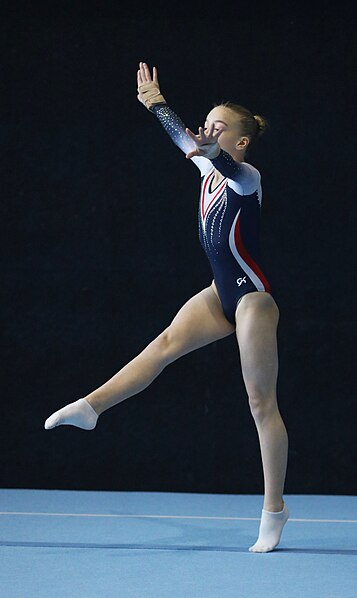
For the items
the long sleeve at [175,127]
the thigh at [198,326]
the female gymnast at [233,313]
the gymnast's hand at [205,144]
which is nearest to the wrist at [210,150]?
the gymnast's hand at [205,144]

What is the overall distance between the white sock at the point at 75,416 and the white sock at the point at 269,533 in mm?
634

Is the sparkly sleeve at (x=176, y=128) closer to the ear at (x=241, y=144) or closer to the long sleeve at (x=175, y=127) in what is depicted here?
the long sleeve at (x=175, y=127)

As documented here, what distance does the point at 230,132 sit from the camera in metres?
3.24

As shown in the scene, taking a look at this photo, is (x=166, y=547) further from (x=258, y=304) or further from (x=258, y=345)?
(x=258, y=304)

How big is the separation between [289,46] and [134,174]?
91 centimetres

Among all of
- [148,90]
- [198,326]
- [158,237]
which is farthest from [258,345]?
[158,237]

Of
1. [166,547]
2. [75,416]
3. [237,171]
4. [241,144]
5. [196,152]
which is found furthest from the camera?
[241,144]

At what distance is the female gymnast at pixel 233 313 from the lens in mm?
3068

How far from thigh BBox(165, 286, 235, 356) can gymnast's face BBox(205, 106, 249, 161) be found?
19.7 inches

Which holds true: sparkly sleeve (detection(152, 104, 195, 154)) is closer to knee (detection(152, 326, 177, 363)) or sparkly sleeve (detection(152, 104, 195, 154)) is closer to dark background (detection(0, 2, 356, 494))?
knee (detection(152, 326, 177, 363))

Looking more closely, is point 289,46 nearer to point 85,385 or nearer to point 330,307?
point 330,307

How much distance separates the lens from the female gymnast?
3068 millimetres

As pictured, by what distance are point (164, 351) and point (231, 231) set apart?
0.45 m

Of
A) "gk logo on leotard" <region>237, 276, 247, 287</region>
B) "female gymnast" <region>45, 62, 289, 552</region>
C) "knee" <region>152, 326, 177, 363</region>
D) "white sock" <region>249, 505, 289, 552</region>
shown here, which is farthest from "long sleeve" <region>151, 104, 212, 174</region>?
"white sock" <region>249, 505, 289, 552</region>
